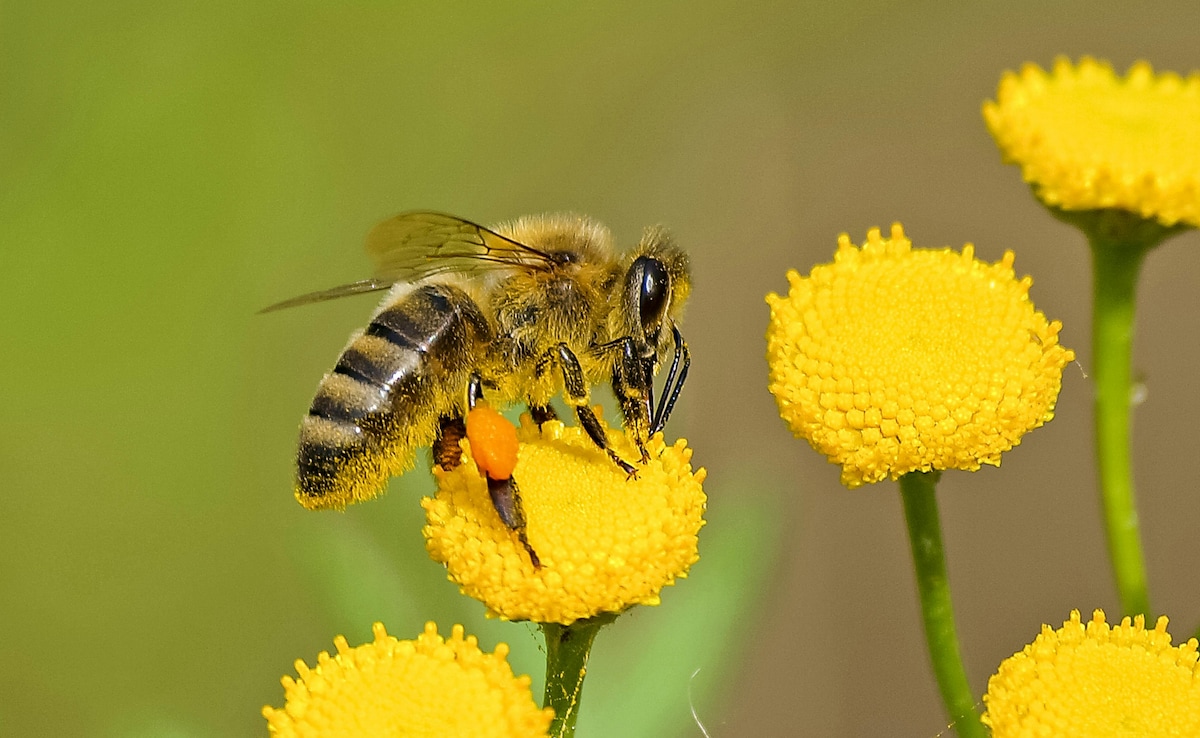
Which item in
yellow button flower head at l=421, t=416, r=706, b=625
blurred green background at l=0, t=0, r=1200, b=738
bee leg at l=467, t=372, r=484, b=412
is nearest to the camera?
yellow button flower head at l=421, t=416, r=706, b=625

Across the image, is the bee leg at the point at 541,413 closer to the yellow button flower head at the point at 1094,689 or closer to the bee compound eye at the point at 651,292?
the bee compound eye at the point at 651,292

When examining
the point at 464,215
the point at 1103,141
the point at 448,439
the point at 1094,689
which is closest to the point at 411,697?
the point at 448,439

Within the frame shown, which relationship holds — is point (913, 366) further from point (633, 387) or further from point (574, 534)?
point (574, 534)

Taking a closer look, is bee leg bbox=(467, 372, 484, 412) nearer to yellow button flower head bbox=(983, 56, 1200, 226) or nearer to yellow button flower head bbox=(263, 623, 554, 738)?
yellow button flower head bbox=(263, 623, 554, 738)

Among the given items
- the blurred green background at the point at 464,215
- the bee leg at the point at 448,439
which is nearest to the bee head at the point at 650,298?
the bee leg at the point at 448,439

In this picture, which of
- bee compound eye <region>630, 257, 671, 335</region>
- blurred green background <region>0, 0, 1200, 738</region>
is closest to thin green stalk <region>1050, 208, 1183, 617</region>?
bee compound eye <region>630, 257, 671, 335</region>

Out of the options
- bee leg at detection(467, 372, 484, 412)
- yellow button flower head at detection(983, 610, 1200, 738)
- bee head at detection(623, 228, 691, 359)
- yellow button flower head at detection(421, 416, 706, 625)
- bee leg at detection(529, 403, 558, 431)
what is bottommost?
yellow button flower head at detection(983, 610, 1200, 738)
